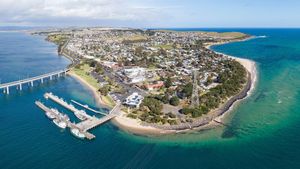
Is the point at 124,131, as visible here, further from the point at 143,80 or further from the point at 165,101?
the point at 143,80

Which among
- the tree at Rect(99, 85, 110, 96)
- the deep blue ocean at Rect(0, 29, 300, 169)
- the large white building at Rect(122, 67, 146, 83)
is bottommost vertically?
the deep blue ocean at Rect(0, 29, 300, 169)

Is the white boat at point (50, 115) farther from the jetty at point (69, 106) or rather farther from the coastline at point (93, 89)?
the coastline at point (93, 89)

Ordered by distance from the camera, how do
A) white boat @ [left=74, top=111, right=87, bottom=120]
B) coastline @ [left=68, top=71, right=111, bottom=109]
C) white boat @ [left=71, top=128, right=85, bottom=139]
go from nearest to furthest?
white boat @ [left=71, top=128, right=85, bottom=139] < white boat @ [left=74, top=111, right=87, bottom=120] < coastline @ [left=68, top=71, right=111, bottom=109]

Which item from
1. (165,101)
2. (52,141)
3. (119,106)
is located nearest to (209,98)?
(165,101)

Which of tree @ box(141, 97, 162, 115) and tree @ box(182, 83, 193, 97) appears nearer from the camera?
tree @ box(141, 97, 162, 115)

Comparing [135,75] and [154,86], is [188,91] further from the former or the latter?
[135,75]

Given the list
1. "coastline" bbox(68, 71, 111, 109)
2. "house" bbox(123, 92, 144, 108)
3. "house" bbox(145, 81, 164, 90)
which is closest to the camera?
"house" bbox(123, 92, 144, 108)

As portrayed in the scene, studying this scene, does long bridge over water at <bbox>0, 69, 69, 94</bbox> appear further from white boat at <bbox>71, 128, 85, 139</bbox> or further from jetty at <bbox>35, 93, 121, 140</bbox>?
white boat at <bbox>71, 128, 85, 139</bbox>

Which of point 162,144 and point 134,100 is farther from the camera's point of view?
point 134,100

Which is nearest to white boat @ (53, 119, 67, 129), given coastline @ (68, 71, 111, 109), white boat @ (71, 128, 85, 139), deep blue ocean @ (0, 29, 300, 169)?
deep blue ocean @ (0, 29, 300, 169)

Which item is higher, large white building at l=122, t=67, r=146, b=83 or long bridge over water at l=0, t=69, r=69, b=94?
large white building at l=122, t=67, r=146, b=83

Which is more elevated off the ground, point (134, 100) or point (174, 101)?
point (174, 101)

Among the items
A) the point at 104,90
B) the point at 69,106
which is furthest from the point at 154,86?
the point at 69,106
